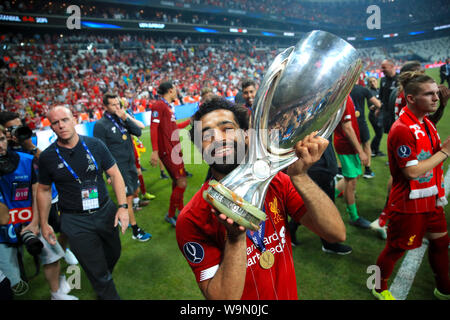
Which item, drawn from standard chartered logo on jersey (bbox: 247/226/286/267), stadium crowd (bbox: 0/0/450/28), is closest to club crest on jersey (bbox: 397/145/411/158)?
standard chartered logo on jersey (bbox: 247/226/286/267)

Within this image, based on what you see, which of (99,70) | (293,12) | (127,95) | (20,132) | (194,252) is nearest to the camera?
(194,252)

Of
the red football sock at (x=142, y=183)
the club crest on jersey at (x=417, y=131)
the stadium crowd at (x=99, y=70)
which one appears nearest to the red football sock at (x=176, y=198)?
the red football sock at (x=142, y=183)

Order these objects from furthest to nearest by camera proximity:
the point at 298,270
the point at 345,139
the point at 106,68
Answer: the point at 106,68 < the point at 345,139 < the point at 298,270

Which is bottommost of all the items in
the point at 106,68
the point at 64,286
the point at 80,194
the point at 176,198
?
the point at 64,286

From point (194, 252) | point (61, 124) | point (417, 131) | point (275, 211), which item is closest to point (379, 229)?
point (417, 131)

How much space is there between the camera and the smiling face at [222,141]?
3.52 feet

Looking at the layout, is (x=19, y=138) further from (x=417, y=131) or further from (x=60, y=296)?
(x=417, y=131)

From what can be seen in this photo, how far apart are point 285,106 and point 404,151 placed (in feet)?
5.82

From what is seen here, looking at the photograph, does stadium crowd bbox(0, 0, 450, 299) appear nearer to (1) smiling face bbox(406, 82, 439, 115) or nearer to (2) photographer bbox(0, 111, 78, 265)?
(2) photographer bbox(0, 111, 78, 265)

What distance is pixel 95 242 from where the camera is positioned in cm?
257

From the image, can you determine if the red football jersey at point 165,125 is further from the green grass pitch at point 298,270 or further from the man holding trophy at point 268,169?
the man holding trophy at point 268,169

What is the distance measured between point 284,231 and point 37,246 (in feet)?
7.52

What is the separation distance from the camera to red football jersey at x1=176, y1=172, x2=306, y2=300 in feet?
3.85

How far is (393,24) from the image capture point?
3912 cm
